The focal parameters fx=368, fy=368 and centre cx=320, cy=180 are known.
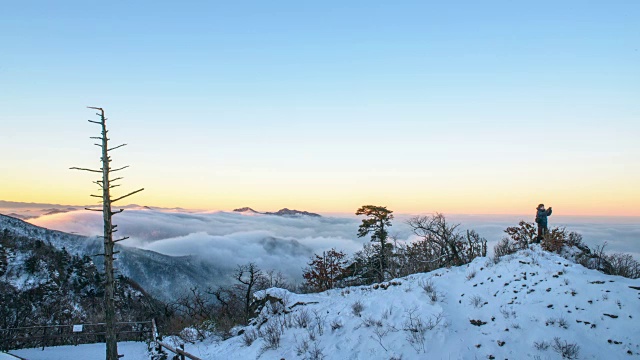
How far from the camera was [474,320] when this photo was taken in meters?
12.2

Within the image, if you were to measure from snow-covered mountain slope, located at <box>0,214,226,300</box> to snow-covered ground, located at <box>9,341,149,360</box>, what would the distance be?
118990mm

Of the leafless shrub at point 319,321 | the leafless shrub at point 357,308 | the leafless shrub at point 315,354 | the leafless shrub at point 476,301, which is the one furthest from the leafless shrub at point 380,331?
the leafless shrub at point 476,301

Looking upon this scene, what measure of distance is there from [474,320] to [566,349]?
2984 millimetres

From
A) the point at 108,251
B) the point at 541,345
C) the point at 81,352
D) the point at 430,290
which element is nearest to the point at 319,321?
the point at 430,290

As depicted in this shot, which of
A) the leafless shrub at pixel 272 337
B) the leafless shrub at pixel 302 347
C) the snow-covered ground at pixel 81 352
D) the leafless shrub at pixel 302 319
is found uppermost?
the leafless shrub at pixel 302 319

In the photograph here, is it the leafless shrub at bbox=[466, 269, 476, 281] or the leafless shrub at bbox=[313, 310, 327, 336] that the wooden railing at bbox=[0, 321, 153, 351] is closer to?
the leafless shrub at bbox=[313, 310, 327, 336]

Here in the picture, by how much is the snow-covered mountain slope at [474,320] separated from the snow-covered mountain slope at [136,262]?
135m

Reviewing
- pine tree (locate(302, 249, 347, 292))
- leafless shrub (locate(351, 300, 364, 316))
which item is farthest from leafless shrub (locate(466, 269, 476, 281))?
pine tree (locate(302, 249, 347, 292))

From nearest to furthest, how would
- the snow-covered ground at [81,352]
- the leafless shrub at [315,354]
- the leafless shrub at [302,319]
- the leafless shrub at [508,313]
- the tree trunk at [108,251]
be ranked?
the leafless shrub at [508,313] < the leafless shrub at [315,354] < the leafless shrub at [302,319] < the tree trunk at [108,251] < the snow-covered ground at [81,352]

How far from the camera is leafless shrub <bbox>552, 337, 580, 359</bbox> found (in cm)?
942

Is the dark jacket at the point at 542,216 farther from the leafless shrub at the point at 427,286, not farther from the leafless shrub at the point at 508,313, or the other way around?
the leafless shrub at the point at 508,313

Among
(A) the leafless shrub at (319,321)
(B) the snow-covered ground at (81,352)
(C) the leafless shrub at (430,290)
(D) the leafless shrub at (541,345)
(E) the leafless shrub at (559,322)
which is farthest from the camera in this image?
(B) the snow-covered ground at (81,352)

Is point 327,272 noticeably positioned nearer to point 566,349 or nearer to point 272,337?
point 272,337

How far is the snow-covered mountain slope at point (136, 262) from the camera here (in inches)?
4774
